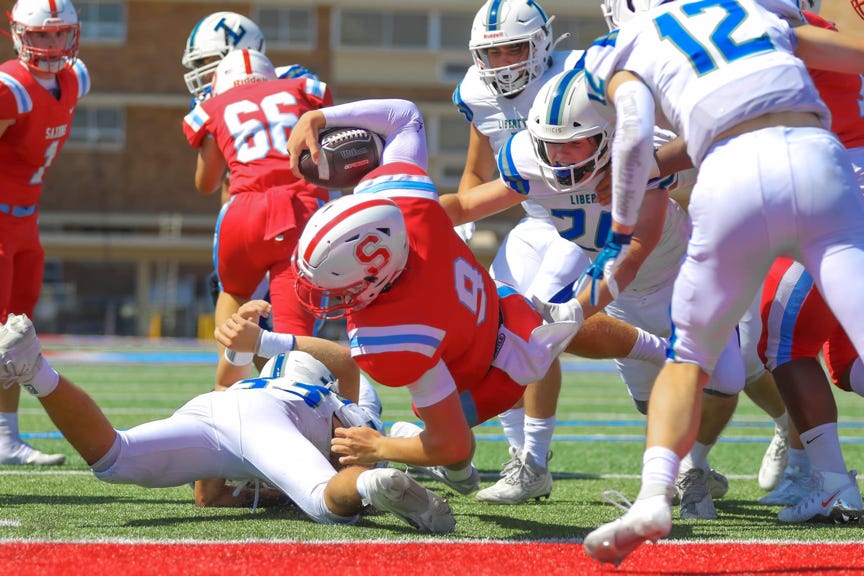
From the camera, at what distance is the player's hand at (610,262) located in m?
3.44

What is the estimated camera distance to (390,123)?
4.16 meters

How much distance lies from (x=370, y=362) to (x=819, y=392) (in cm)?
178

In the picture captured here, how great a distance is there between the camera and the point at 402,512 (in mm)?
3514

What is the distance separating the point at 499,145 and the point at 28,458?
261 centimetres

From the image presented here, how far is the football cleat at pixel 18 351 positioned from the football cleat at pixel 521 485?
1.86 metres

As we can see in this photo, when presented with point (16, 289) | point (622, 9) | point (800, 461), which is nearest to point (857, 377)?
point (800, 461)

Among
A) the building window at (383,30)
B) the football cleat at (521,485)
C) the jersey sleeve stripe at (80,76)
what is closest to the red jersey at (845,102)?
the football cleat at (521,485)

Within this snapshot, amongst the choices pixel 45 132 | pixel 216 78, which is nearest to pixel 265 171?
pixel 216 78

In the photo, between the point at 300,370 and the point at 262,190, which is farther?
the point at 262,190

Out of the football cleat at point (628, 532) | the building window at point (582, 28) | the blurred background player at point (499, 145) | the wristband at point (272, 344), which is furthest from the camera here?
the building window at point (582, 28)

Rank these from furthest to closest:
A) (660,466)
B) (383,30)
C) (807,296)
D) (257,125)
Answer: (383,30), (257,125), (807,296), (660,466)

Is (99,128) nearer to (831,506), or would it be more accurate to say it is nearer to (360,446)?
(360,446)

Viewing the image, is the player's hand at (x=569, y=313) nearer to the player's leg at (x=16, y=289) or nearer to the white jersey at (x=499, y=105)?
the white jersey at (x=499, y=105)

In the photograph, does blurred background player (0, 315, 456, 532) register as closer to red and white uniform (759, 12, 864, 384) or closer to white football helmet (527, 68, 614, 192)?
white football helmet (527, 68, 614, 192)
